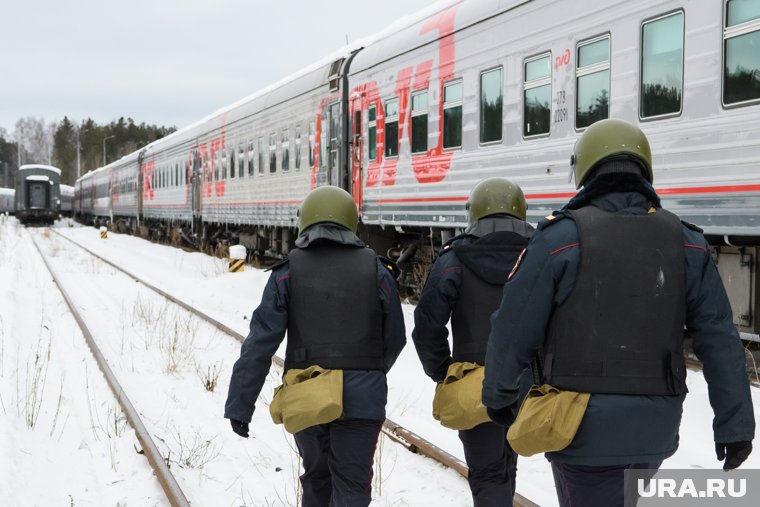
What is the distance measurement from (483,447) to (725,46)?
12.6 feet

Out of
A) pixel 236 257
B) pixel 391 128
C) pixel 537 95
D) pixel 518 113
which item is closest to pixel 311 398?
pixel 537 95

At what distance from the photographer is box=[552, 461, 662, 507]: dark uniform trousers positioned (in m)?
2.55

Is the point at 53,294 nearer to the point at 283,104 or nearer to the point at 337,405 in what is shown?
the point at 283,104

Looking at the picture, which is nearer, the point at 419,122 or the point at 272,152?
the point at 419,122

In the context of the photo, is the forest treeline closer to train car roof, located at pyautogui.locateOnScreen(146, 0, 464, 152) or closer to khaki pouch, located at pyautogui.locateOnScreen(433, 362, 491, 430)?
train car roof, located at pyautogui.locateOnScreen(146, 0, 464, 152)

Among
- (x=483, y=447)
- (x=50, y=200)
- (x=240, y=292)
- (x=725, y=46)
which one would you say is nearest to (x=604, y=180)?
(x=483, y=447)

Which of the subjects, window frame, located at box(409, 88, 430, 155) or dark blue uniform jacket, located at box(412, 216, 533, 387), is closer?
dark blue uniform jacket, located at box(412, 216, 533, 387)

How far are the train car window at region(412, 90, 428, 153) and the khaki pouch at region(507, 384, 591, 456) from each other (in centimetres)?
777

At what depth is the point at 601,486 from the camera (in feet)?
8.38

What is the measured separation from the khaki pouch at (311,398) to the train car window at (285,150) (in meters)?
12.4

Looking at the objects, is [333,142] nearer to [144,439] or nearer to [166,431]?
[166,431]

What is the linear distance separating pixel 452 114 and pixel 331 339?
6.53 m

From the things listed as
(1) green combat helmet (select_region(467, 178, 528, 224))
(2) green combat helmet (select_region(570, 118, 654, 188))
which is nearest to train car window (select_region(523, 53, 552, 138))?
(1) green combat helmet (select_region(467, 178, 528, 224))

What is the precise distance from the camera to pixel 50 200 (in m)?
49.1
